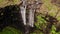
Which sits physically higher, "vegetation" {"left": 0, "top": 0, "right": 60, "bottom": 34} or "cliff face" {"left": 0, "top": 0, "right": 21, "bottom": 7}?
"cliff face" {"left": 0, "top": 0, "right": 21, "bottom": 7}

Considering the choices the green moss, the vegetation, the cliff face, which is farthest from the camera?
the vegetation

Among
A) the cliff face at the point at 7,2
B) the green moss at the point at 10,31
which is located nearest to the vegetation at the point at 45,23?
the green moss at the point at 10,31

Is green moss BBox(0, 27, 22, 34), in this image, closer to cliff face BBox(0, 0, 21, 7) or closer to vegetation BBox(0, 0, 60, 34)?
vegetation BBox(0, 0, 60, 34)

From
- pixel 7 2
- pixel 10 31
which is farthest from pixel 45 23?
pixel 7 2

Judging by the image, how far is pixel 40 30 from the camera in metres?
6.46

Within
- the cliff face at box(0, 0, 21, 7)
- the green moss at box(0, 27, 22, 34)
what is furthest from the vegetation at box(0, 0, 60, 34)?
the cliff face at box(0, 0, 21, 7)

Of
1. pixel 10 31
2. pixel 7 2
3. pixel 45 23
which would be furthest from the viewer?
pixel 45 23

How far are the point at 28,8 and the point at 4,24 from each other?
1.08 metres

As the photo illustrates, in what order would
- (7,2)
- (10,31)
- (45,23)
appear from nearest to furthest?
(7,2) → (10,31) → (45,23)

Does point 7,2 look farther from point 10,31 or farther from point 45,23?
point 45,23

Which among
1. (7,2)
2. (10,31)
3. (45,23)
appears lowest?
(10,31)

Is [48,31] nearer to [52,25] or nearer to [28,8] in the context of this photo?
[52,25]

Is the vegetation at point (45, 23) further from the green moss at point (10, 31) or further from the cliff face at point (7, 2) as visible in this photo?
the cliff face at point (7, 2)

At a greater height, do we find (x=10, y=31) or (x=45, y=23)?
(x=45, y=23)
